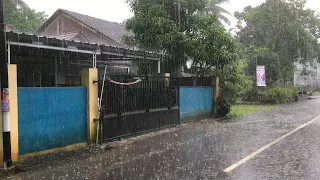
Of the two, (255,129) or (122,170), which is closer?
(122,170)

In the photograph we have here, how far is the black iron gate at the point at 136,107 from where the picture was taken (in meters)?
11.0

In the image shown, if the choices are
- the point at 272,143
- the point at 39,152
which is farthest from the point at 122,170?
the point at 272,143

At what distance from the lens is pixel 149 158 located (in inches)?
343

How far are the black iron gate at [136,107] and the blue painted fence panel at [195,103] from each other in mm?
784

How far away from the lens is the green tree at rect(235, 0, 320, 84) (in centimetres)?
3250

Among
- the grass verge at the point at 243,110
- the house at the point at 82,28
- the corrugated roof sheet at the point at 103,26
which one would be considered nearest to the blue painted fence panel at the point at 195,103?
the grass verge at the point at 243,110

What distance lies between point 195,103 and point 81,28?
48.4 feet

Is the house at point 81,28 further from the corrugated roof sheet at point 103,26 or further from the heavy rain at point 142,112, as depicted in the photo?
the heavy rain at point 142,112

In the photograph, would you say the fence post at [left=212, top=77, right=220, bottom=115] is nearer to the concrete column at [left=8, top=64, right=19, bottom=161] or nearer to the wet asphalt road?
the wet asphalt road

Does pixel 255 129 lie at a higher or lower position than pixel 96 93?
lower

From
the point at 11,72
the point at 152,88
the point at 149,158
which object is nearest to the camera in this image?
the point at 11,72

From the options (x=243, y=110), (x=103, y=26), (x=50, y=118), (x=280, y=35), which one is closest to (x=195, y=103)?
(x=243, y=110)

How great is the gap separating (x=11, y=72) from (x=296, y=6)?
30628 mm

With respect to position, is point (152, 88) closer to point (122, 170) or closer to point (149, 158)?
point (149, 158)
